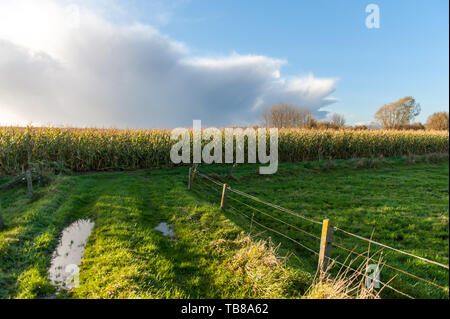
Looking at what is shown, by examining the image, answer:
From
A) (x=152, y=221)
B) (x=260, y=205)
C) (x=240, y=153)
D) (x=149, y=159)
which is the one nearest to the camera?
(x=152, y=221)

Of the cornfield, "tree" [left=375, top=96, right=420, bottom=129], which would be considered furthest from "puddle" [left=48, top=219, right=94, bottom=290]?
"tree" [left=375, top=96, right=420, bottom=129]

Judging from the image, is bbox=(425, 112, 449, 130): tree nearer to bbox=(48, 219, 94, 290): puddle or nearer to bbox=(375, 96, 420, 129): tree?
bbox=(375, 96, 420, 129): tree

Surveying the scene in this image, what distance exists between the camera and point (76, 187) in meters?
9.77

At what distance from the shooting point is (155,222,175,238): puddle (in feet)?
19.7

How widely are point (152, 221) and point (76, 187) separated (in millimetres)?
5064

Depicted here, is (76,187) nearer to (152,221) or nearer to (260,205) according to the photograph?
(152,221)

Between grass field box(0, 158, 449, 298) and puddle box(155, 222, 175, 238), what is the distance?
16 centimetres

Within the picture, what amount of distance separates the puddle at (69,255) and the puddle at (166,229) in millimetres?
1723

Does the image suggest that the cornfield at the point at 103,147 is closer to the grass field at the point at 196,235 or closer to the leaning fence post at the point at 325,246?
the grass field at the point at 196,235

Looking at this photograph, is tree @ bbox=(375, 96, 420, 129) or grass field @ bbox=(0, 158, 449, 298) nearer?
grass field @ bbox=(0, 158, 449, 298)

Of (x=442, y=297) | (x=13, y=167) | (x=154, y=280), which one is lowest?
(x=442, y=297)

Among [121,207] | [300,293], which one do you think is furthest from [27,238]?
[300,293]

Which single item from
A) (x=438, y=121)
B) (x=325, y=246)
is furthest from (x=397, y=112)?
(x=325, y=246)
